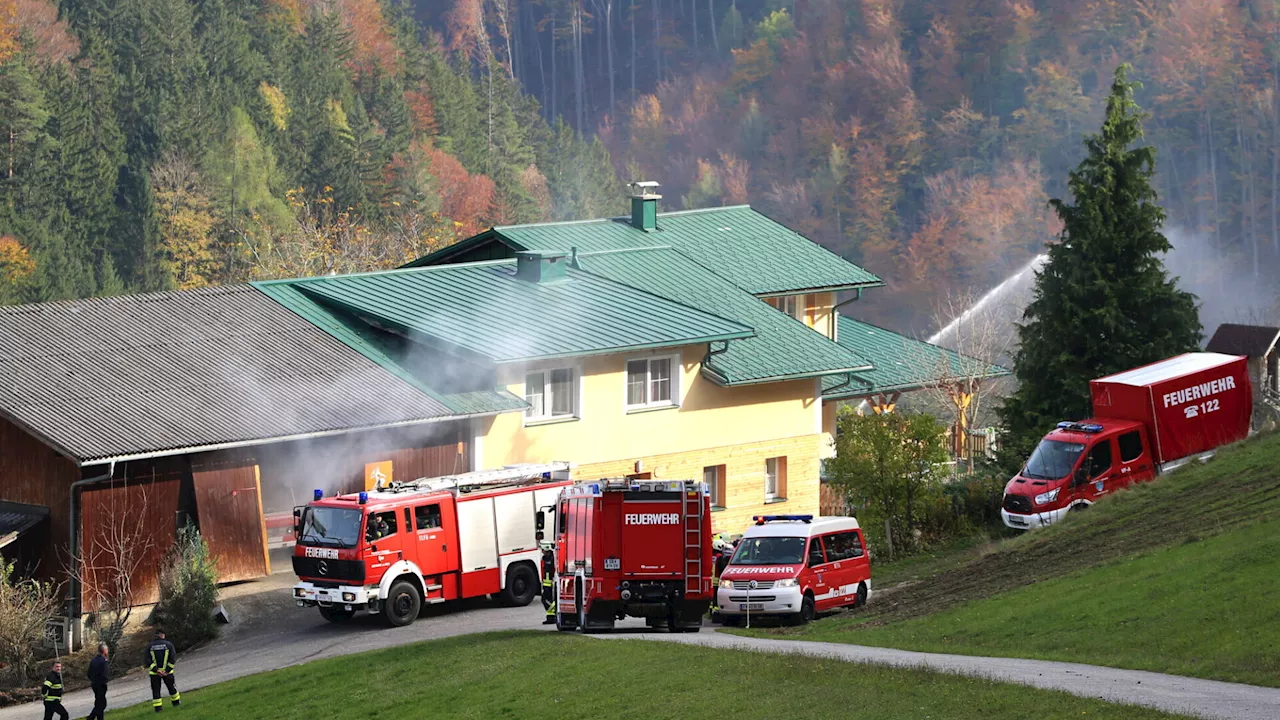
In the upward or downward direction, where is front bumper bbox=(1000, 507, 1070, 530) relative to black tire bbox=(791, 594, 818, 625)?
upward

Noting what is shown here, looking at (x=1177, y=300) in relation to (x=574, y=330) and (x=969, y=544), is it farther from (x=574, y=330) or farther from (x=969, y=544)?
(x=574, y=330)

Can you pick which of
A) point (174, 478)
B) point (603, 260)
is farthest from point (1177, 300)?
point (174, 478)

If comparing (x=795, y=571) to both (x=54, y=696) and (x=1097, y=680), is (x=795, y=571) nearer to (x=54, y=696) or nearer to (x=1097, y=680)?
(x=1097, y=680)

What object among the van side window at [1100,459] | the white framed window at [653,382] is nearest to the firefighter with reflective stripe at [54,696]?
the white framed window at [653,382]

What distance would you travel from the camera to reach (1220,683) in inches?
869

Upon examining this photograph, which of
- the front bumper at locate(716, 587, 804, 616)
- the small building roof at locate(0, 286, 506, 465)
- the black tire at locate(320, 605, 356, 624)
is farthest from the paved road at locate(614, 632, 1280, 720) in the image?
the small building roof at locate(0, 286, 506, 465)

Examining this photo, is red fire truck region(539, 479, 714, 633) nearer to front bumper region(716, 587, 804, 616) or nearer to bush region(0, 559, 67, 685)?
front bumper region(716, 587, 804, 616)

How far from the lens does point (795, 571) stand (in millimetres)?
33312

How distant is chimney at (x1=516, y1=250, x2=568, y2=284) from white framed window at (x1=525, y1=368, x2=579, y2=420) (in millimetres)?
3935

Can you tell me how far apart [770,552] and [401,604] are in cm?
713

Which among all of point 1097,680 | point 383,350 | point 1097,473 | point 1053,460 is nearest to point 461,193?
point 383,350

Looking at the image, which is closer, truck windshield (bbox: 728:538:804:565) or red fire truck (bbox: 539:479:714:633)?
red fire truck (bbox: 539:479:714:633)

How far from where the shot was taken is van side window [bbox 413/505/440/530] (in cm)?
3469

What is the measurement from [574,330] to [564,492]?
491 inches
